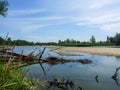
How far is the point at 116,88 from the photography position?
17828 millimetres

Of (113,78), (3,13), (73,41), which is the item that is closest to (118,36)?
(73,41)

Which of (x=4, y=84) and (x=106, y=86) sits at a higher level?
(x=4, y=84)

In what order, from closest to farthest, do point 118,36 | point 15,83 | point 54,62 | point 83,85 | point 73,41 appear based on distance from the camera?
point 15,83
point 83,85
point 54,62
point 118,36
point 73,41

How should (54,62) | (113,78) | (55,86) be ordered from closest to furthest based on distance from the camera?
1. (55,86)
2. (113,78)
3. (54,62)

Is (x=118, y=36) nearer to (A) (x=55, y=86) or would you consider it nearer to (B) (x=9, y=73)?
(A) (x=55, y=86)

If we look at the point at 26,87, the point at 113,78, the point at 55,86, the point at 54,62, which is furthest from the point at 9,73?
the point at 54,62

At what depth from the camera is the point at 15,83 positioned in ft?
26.6

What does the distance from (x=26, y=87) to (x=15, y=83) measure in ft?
3.58

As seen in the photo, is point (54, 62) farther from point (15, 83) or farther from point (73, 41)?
point (73, 41)

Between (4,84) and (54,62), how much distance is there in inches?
1105

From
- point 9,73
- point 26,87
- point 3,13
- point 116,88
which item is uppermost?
point 3,13

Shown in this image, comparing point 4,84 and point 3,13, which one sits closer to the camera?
point 4,84

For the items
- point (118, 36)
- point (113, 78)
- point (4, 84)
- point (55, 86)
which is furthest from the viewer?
point (118, 36)

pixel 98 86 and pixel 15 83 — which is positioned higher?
pixel 15 83
